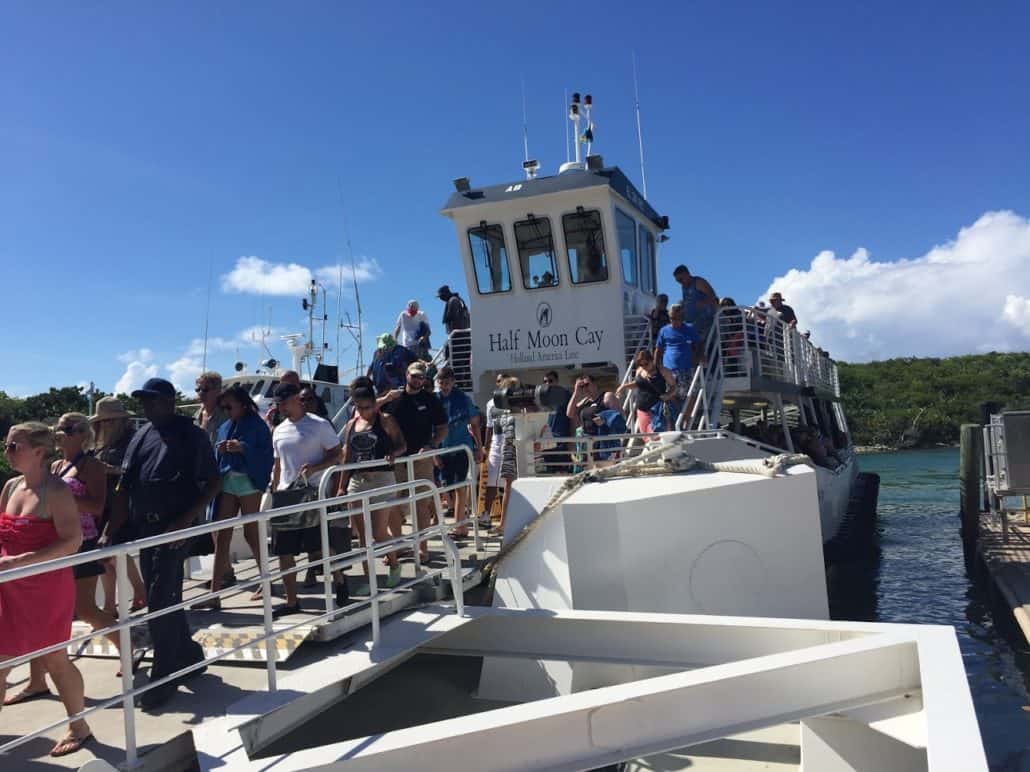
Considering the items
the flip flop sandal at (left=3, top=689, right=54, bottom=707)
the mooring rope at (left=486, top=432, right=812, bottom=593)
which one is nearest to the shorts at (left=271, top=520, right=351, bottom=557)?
the mooring rope at (left=486, top=432, right=812, bottom=593)

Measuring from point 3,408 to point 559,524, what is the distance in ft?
163

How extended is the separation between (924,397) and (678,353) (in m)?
62.0

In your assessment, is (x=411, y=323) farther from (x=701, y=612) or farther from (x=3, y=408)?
(x=3, y=408)

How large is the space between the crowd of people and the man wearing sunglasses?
0.04ft

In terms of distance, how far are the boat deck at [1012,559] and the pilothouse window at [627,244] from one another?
21.0ft

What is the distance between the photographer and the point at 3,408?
45.3 m

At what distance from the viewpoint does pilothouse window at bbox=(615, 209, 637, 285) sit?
11.8 m

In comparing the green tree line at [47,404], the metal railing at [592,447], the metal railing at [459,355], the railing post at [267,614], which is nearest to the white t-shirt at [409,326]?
the metal railing at [459,355]

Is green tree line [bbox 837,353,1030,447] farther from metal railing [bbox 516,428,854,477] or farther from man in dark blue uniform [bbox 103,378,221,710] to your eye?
man in dark blue uniform [bbox 103,378,221,710]

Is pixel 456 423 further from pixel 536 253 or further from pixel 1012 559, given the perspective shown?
pixel 1012 559

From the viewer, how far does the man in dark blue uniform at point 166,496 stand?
3.76m

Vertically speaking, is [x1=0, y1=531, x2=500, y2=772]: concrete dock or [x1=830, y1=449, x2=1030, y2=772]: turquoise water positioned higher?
[x1=0, y1=531, x2=500, y2=772]: concrete dock

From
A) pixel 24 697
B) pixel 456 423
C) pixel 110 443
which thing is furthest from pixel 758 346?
pixel 24 697

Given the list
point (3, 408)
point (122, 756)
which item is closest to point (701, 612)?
point (122, 756)
